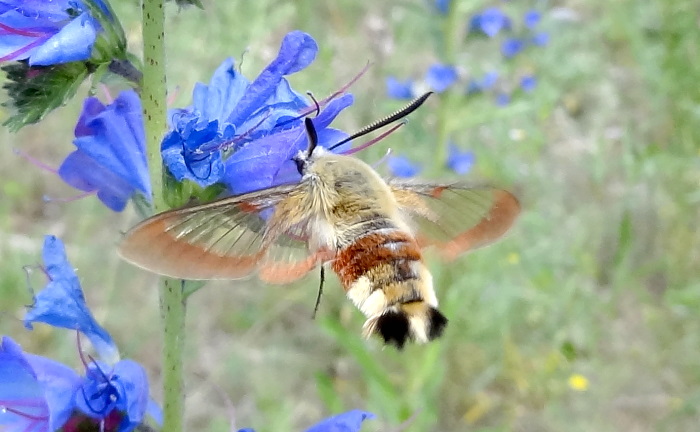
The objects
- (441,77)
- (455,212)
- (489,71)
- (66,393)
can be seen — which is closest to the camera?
(66,393)

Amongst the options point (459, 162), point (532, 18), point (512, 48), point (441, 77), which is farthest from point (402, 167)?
point (532, 18)

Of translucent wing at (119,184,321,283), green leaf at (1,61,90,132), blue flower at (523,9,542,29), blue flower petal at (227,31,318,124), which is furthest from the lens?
blue flower at (523,9,542,29)

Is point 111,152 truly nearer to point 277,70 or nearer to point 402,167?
point 277,70

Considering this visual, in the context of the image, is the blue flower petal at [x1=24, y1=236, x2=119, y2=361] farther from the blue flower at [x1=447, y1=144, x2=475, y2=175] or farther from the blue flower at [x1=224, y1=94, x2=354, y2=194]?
the blue flower at [x1=447, y1=144, x2=475, y2=175]

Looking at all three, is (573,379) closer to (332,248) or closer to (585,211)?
(585,211)

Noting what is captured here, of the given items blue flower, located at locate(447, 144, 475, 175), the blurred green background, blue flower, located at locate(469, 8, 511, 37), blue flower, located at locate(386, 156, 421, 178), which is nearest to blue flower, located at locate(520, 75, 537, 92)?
the blurred green background

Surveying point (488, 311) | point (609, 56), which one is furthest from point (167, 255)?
point (609, 56)
